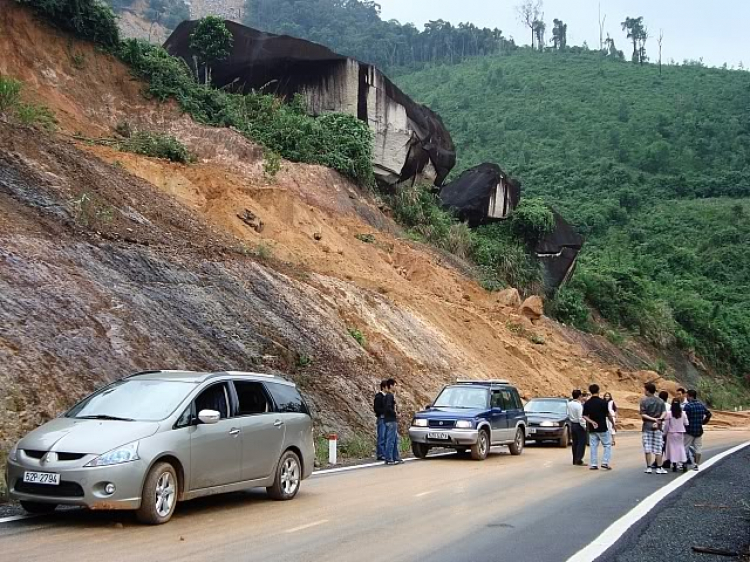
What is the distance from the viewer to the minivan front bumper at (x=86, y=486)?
831cm

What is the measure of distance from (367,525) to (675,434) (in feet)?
31.3

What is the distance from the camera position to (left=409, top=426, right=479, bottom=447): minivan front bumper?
17.4 meters

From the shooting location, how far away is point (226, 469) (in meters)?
9.96

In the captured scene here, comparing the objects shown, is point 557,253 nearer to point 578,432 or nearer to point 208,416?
point 578,432

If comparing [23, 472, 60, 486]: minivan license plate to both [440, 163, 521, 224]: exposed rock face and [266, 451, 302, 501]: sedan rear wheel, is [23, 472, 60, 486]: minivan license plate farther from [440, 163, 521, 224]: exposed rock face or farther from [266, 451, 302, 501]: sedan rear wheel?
[440, 163, 521, 224]: exposed rock face

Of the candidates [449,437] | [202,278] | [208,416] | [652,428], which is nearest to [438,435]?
[449,437]

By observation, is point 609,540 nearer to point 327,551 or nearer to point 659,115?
point 327,551

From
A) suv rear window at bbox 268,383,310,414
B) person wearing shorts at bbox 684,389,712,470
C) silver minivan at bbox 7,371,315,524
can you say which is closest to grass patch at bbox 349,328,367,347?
person wearing shorts at bbox 684,389,712,470

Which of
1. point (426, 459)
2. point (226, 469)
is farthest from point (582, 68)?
point (226, 469)

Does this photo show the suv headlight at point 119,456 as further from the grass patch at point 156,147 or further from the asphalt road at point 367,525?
the grass patch at point 156,147

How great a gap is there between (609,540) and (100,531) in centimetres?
531

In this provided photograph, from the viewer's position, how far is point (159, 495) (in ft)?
29.2

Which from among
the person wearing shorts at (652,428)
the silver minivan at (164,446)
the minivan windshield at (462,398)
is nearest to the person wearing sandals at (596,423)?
the person wearing shorts at (652,428)

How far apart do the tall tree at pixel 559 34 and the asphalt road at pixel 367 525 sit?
134672 mm
